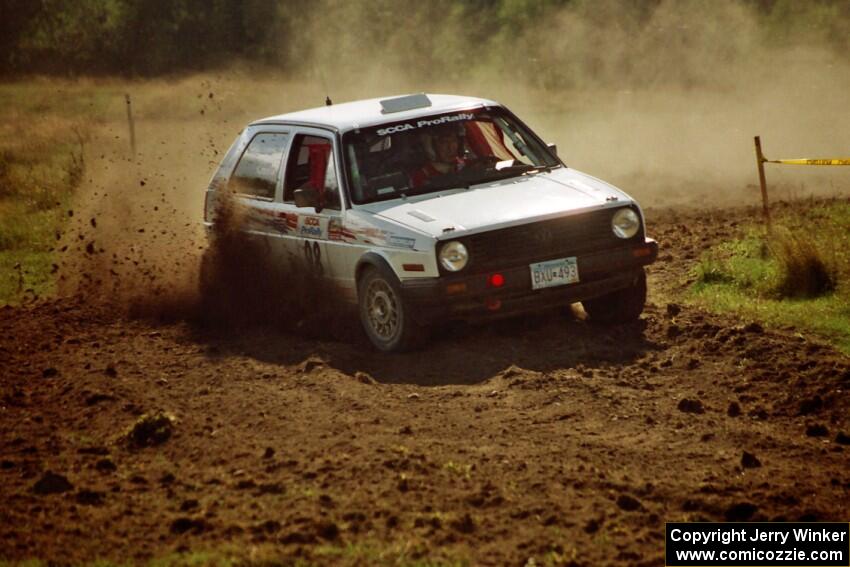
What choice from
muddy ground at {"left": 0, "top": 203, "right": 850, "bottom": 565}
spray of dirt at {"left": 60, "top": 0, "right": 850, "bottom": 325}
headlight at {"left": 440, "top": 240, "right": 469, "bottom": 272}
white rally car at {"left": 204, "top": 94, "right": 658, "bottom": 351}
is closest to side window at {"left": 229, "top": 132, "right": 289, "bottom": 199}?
white rally car at {"left": 204, "top": 94, "right": 658, "bottom": 351}

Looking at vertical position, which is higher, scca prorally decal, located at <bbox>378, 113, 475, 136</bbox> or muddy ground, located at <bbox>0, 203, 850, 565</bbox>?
scca prorally decal, located at <bbox>378, 113, 475, 136</bbox>

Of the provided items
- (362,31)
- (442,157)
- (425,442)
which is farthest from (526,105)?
(425,442)

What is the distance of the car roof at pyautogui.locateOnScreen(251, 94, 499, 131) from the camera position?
1110cm

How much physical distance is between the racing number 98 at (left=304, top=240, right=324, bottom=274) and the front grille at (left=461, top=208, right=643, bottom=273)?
172 centimetres

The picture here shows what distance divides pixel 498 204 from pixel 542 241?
48 cm

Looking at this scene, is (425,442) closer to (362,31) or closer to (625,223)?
(625,223)

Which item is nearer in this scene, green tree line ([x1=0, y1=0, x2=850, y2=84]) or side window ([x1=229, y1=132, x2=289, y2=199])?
side window ([x1=229, y1=132, x2=289, y2=199])

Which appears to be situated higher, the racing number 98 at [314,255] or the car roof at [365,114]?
the car roof at [365,114]

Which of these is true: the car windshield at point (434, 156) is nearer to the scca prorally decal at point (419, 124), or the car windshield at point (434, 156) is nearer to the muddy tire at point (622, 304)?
the scca prorally decal at point (419, 124)

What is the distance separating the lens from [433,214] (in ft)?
33.2

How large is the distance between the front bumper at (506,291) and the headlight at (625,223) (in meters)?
0.11

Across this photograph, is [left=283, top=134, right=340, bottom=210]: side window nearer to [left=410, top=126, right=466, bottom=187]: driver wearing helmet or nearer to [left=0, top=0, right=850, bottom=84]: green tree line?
[left=410, top=126, right=466, bottom=187]: driver wearing helmet

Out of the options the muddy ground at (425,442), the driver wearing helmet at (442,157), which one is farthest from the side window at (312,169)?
the muddy ground at (425,442)

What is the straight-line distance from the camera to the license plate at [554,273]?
993 cm
